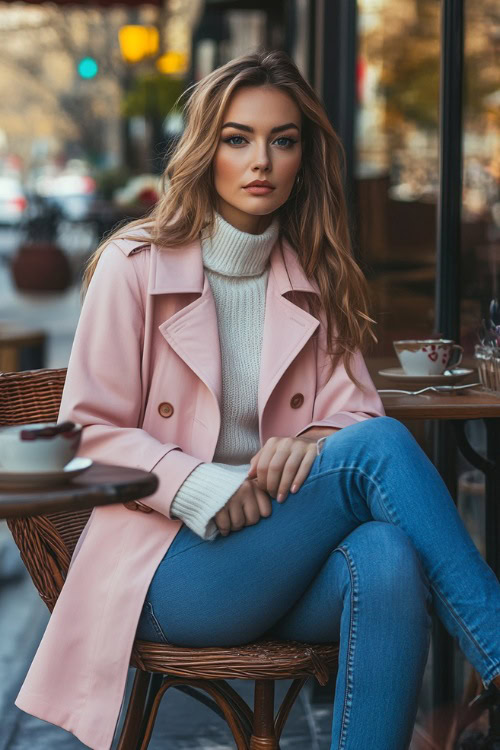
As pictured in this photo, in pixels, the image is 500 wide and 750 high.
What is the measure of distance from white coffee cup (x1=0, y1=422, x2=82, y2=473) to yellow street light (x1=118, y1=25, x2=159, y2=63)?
519 inches

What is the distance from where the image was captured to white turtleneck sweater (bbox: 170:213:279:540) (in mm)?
2375

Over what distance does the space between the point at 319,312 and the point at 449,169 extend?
117 centimetres

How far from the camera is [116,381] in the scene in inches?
86.8

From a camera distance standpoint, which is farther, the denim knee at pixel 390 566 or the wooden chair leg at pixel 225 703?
the wooden chair leg at pixel 225 703

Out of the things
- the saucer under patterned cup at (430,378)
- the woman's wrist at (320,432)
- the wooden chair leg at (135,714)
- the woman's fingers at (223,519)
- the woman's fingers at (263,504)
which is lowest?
the wooden chair leg at (135,714)

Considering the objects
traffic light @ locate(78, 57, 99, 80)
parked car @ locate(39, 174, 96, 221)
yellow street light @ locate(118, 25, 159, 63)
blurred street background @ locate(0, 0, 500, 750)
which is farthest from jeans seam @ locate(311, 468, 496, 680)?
parked car @ locate(39, 174, 96, 221)

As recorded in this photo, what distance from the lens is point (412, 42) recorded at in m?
6.09

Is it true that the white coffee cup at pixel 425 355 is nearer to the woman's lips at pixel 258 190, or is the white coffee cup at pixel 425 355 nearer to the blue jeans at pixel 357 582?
the woman's lips at pixel 258 190

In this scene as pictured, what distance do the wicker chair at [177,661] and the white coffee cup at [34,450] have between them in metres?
0.60

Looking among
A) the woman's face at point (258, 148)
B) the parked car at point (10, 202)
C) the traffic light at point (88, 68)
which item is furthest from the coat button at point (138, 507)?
the parked car at point (10, 202)

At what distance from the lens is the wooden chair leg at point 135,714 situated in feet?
7.64

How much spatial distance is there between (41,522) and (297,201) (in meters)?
0.91

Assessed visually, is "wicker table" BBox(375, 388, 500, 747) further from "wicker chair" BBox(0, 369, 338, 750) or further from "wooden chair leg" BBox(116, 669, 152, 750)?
"wooden chair leg" BBox(116, 669, 152, 750)

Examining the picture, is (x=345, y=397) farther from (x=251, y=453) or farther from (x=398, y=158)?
(x=398, y=158)
